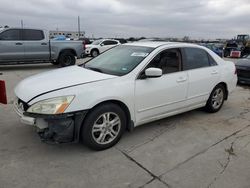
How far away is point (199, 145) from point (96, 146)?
1.58 metres

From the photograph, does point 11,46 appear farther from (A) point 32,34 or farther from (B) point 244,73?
(B) point 244,73

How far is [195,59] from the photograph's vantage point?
5.04m

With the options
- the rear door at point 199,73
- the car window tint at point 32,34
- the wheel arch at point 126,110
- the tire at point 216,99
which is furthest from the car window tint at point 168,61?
the car window tint at point 32,34

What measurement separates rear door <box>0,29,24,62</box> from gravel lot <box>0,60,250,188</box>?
7056 mm

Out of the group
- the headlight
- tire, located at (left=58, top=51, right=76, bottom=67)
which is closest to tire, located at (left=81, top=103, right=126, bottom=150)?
the headlight

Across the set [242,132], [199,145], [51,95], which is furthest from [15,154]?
[242,132]

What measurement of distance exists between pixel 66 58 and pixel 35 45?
1.67m

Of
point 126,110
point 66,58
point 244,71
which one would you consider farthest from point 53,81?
point 66,58

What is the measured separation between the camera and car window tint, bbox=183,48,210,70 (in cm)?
482

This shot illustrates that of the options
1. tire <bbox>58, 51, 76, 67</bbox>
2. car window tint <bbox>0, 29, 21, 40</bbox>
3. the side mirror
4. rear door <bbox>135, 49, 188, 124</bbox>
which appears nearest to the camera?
the side mirror

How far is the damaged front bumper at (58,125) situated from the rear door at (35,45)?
350 inches

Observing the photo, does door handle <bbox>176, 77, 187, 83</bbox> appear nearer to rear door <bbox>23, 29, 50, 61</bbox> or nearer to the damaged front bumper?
the damaged front bumper

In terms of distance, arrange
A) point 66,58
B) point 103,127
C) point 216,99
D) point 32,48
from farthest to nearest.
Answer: point 66,58 → point 32,48 → point 216,99 → point 103,127

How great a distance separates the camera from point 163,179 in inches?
121
